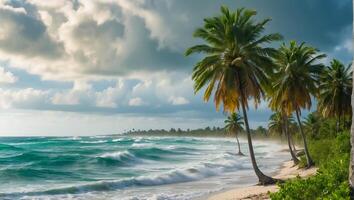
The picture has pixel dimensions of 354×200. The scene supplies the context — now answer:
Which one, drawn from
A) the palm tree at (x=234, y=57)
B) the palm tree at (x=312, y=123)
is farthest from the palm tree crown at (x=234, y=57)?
the palm tree at (x=312, y=123)

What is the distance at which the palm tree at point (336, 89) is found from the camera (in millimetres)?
40656

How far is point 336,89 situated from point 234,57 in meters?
20.8

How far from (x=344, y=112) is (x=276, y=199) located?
35294mm

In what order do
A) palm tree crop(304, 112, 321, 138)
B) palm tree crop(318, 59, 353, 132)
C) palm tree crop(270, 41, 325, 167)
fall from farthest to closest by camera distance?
palm tree crop(304, 112, 321, 138)
palm tree crop(318, 59, 353, 132)
palm tree crop(270, 41, 325, 167)

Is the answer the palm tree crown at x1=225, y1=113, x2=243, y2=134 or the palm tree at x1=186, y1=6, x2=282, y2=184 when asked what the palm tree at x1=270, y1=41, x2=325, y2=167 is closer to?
the palm tree at x1=186, y1=6, x2=282, y2=184

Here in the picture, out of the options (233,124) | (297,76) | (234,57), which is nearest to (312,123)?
(233,124)

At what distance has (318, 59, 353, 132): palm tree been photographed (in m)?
40.7

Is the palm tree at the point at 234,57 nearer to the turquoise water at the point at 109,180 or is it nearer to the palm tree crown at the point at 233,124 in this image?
the turquoise water at the point at 109,180

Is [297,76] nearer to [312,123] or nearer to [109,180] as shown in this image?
[109,180]

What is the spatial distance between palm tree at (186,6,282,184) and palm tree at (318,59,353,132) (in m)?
18.6

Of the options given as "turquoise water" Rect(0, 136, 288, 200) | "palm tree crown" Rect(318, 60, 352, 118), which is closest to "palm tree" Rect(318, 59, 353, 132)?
"palm tree crown" Rect(318, 60, 352, 118)

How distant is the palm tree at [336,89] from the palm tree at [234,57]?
61.1ft

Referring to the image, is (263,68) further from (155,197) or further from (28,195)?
(28,195)

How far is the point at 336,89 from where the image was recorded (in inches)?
1613
